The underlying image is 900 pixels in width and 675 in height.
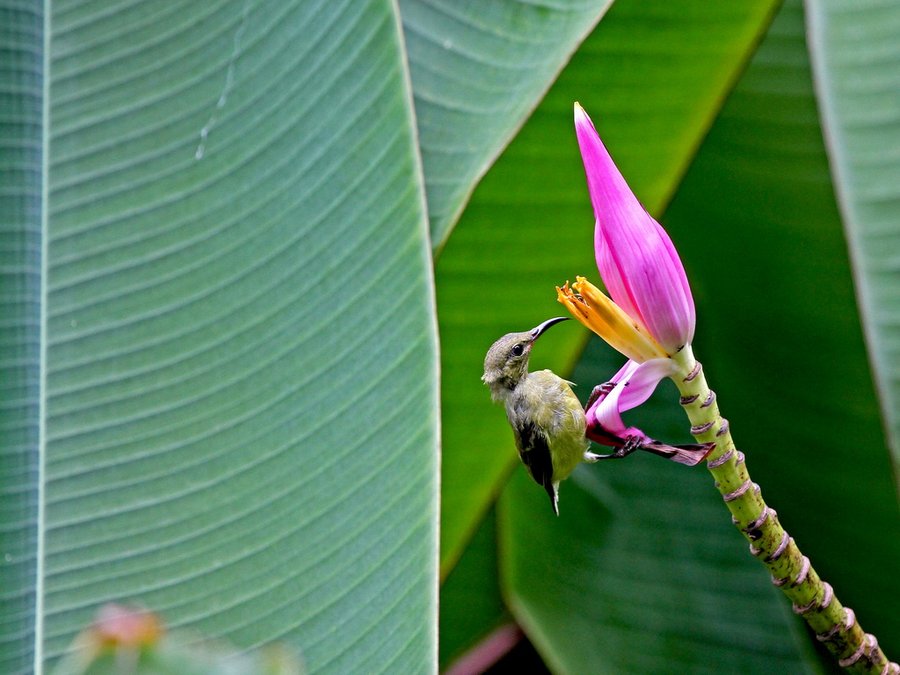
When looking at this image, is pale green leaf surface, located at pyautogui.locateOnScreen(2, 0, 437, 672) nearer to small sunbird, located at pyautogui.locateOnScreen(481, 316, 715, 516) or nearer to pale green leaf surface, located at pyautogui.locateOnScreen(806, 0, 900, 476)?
small sunbird, located at pyautogui.locateOnScreen(481, 316, 715, 516)

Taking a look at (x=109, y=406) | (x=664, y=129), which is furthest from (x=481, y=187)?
(x=109, y=406)

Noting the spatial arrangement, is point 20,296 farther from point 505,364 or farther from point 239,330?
point 505,364

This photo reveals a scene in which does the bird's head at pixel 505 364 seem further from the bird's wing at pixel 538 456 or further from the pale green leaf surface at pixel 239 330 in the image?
the pale green leaf surface at pixel 239 330

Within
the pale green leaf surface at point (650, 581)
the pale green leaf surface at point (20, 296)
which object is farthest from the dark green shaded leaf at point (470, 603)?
the pale green leaf surface at point (20, 296)

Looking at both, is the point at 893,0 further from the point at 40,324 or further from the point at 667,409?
the point at 40,324

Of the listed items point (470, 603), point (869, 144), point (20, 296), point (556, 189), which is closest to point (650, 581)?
point (470, 603)
